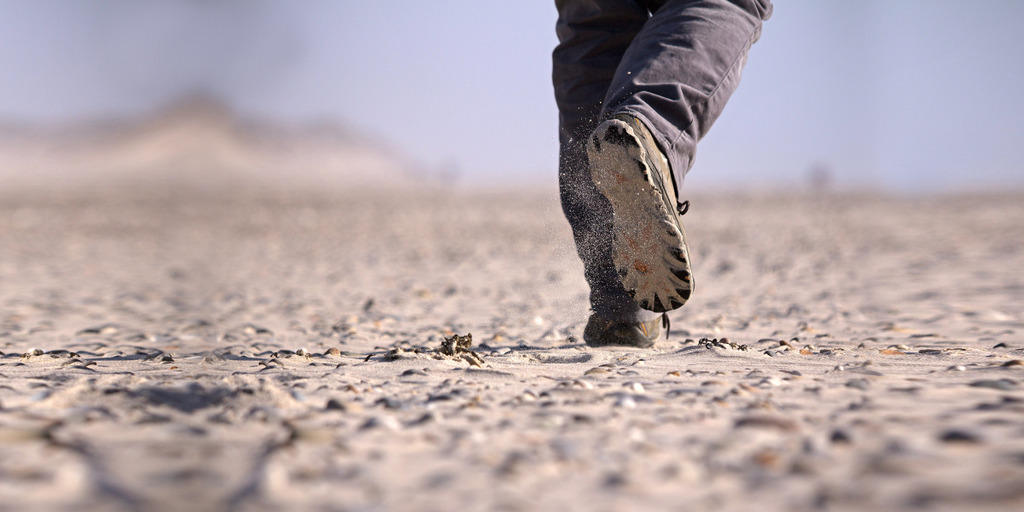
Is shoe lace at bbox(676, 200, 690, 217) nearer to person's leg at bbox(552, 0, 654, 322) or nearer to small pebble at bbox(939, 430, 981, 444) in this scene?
person's leg at bbox(552, 0, 654, 322)

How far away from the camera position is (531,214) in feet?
53.2

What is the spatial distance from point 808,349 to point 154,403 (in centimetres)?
193

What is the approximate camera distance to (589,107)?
245 centimetres

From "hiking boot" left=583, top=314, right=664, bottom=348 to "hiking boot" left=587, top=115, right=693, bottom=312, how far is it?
440mm

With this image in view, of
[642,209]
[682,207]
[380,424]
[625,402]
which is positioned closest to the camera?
[380,424]

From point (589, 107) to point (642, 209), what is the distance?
0.67 meters

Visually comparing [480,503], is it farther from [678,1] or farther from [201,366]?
[678,1]

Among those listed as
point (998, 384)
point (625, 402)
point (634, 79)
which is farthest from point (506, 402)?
point (998, 384)

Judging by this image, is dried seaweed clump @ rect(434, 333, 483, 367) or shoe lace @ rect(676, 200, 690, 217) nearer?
shoe lace @ rect(676, 200, 690, 217)

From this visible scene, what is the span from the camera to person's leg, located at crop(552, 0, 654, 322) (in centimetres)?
236

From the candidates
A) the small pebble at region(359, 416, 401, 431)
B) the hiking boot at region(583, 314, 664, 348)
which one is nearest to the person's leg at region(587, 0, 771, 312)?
Answer: the hiking boot at region(583, 314, 664, 348)

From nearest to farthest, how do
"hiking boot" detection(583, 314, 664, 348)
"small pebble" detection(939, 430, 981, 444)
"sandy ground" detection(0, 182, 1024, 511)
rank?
1. "sandy ground" detection(0, 182, 1024, 511)
2. "small pebble" detection(939, 430, 981, 444)
3. "hiking boot" detection(583, 314, 664, 348)

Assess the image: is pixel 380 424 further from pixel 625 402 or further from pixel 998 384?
pixel 998 384

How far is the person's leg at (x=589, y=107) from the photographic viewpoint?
2.36 m
